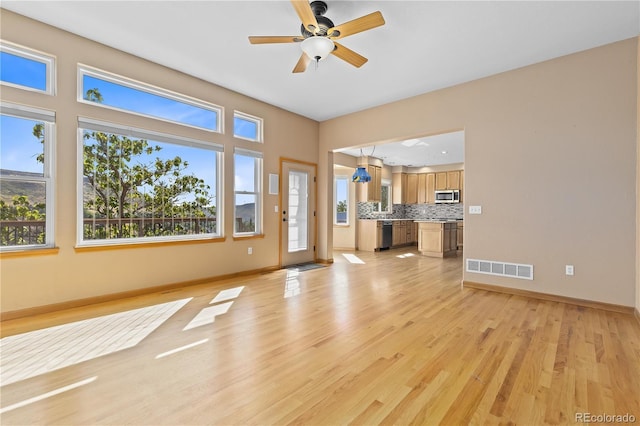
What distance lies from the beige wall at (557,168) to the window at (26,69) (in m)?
5.03

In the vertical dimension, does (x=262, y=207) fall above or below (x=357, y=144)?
below

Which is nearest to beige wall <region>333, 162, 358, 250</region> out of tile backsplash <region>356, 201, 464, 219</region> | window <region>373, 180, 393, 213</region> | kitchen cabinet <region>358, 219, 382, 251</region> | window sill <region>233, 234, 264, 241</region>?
kitchen cabinet <region>358, 219, 382, 251</region>

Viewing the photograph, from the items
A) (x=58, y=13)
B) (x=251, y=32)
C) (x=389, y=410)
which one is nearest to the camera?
(x=389, y=410)

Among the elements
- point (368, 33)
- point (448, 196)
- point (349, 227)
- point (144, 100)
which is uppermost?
point (368, 33)

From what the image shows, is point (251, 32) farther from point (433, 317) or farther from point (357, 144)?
point (433, 317)

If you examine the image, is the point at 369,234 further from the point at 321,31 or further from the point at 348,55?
the point at 321,31

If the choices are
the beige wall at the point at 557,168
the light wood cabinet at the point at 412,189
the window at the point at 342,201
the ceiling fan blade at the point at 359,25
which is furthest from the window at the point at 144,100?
the light wood cabinet at the point at 412,189

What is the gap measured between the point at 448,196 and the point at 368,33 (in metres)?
7.51

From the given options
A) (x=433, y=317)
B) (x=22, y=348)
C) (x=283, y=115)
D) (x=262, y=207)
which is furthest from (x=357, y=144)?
(x=22, y=348)

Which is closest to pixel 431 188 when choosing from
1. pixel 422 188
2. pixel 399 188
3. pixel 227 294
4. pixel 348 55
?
pixel 422 188

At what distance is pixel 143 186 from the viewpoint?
3.95 meters

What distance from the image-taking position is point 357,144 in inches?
230

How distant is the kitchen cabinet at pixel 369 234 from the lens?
8516 millimetres

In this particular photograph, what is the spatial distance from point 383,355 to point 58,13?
14.7 ft
